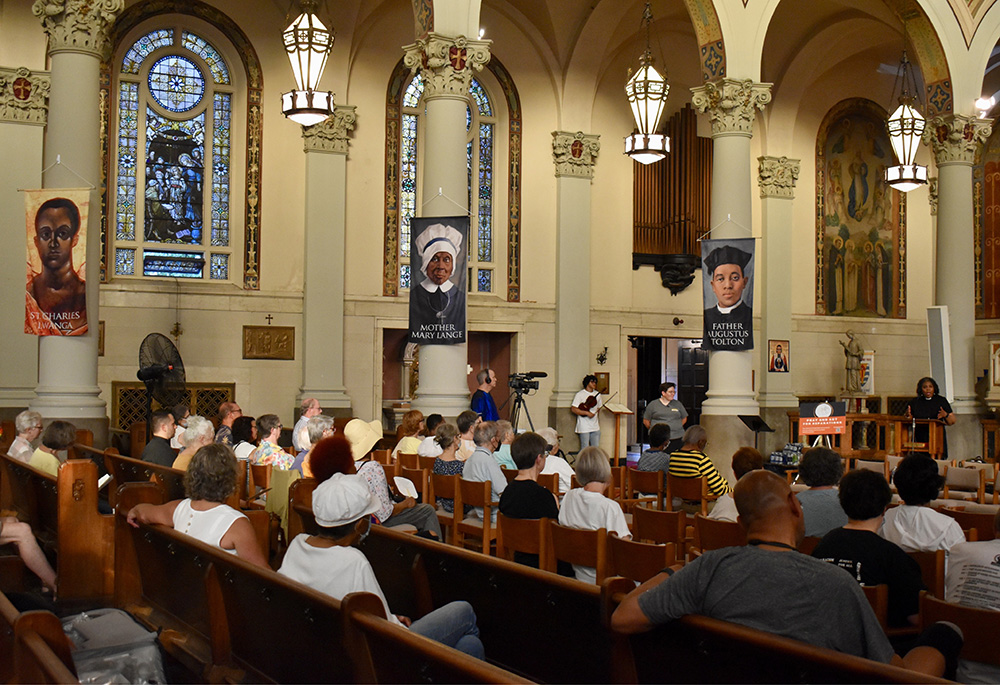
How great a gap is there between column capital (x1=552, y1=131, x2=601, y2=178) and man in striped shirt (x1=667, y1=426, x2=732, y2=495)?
9009 mm

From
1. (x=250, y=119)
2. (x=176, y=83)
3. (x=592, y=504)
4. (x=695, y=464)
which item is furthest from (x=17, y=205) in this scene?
(x=592, y=504)

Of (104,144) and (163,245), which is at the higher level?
(104,144)

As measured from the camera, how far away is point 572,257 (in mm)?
15969

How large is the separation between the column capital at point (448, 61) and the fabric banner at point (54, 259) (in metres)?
3.91

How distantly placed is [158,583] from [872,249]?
1739cm

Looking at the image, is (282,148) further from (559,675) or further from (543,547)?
(559,675)

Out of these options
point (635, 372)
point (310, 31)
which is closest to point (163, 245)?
point (310, 31)

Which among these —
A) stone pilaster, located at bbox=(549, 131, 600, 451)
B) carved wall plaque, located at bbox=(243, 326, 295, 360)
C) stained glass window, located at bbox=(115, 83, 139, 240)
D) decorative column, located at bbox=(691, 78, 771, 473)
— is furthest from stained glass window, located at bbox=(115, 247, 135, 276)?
decorative column, located at bbox=(691, 78, 771, 473)

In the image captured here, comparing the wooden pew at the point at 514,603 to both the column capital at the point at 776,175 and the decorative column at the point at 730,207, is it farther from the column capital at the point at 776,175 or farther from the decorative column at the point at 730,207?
the column capital at the point at 776,175

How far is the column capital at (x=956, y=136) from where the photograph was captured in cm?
1442

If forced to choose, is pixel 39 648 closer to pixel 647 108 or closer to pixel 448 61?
pixel 448 61

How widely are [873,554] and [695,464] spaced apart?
3.86m

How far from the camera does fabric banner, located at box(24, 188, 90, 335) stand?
966cm

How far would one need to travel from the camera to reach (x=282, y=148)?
14.4 meters
